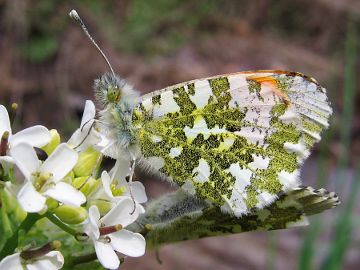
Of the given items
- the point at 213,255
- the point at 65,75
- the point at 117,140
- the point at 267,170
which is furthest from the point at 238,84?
the point at 65,75

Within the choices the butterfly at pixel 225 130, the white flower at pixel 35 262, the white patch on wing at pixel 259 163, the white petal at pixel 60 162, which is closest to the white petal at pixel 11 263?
the white flower at pixel 35 262

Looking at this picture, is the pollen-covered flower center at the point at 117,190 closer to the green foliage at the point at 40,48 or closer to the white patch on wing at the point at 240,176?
the white patch on wing at the point at 240,176

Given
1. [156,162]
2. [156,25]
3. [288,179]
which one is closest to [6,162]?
[156,162]

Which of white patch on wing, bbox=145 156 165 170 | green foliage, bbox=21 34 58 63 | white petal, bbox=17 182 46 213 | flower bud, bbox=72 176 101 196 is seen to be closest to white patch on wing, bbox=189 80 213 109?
white patch on wing, bbox=145 156 165 170

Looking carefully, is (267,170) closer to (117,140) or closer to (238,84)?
(238,84)

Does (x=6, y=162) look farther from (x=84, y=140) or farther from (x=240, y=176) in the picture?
(x=240, y=176)
